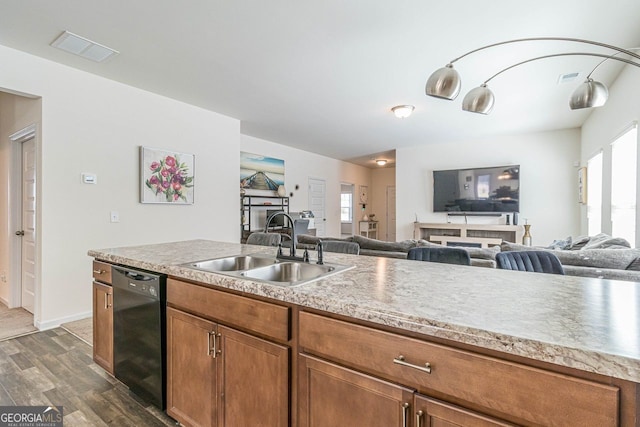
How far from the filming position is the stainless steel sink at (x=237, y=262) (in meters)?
1.87

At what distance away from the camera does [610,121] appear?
3.84 metres

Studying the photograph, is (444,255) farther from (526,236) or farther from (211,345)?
(526,236)

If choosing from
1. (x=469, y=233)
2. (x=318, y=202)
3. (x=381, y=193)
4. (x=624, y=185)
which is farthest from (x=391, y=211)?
(x=624, y=185)

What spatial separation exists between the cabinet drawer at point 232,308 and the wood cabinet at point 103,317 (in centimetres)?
71

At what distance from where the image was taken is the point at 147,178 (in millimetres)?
3828

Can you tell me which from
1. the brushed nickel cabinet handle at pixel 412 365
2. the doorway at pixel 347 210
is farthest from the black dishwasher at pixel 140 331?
the doorway at pixel 347 210

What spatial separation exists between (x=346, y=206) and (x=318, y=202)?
5.97 ft

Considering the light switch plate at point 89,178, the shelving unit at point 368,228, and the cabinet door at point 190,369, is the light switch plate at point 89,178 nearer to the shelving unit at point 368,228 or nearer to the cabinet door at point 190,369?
the cabinet door at point 190,369

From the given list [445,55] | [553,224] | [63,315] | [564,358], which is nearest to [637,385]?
[564,358]

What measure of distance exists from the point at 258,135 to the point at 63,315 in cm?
408

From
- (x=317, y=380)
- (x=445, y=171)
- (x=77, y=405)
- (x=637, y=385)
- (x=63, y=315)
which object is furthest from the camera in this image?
(x=445, y=171)

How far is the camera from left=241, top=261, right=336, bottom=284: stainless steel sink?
171 centimetres

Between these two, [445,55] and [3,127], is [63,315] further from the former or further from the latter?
[445,55]

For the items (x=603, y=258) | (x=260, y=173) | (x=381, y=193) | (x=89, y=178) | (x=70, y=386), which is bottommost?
(x=70, y=386)
